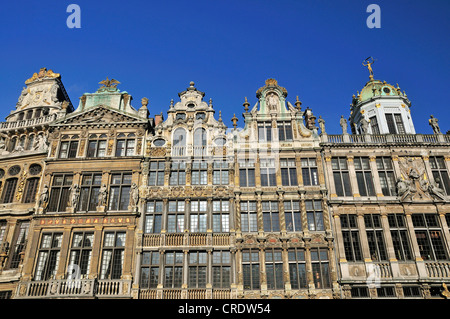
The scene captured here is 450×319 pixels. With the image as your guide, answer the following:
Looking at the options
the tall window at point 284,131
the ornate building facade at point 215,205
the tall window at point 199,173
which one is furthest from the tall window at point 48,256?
the tall window at point 284,131

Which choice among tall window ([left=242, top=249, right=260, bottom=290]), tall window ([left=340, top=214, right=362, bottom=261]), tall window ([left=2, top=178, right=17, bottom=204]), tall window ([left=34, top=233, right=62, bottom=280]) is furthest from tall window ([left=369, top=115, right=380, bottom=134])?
tall window ([left=2, top=178, right=17, bottom=204])

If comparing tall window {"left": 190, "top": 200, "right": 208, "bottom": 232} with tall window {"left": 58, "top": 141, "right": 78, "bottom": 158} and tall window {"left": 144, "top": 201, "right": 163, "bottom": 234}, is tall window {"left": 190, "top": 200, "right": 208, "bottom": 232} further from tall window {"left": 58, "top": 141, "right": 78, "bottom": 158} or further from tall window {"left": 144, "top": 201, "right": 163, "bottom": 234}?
tall window {"left": 58, "top": 141, "right": 78, "bottom": 158}

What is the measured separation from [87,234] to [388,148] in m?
23.3

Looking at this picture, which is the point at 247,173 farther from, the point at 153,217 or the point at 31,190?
the point at 31,190

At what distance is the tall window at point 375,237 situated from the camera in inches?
953

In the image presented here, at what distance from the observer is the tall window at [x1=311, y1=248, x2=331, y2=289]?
76.8 ft

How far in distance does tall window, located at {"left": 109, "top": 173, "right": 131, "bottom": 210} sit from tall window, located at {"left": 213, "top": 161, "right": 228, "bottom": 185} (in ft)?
21.3

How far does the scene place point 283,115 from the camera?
28984 millimetres

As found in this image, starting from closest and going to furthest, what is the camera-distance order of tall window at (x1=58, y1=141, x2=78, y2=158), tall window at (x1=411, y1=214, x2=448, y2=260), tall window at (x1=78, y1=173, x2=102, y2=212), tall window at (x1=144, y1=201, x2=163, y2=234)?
tall window at (x1=411, y1=214, x2=448, y2=260), tall window at (x1=144, y1=201, x2=163, y2=234), tall window at (x1=78, y1=173, x2=102, y2=212), tall window at (x1=58, y1=141, x2=78, y2=158)

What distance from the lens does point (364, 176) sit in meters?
26.7

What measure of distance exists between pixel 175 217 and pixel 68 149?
10503 millimetres
